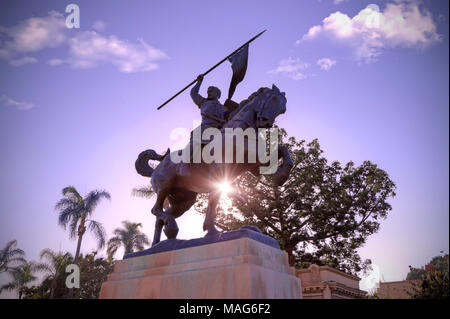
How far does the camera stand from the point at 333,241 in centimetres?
1908

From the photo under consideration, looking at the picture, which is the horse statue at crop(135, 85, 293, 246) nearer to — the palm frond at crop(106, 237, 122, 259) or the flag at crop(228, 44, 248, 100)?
the flag at crop(228, 44, 248, 100)

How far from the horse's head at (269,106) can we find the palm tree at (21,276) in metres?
27.2

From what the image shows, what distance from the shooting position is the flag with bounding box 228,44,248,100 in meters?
5.77

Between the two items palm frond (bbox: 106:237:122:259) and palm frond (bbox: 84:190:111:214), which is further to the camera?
palm frond (bbox: 106:237:122:259)

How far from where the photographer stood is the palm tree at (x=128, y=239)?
31.0 metres

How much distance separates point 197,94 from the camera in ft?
20.2

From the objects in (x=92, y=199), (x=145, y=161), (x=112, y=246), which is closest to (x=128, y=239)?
(x=112, y=246)

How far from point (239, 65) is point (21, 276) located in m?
33.1

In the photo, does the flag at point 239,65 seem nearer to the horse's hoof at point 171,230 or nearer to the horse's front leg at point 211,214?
the horse's front leg at point 211,214

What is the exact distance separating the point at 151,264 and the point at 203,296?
124 centimetres

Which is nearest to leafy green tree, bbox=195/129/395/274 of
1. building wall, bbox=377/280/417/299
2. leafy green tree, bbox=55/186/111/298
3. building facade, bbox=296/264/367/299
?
building facade, bbox=296/264/367/299

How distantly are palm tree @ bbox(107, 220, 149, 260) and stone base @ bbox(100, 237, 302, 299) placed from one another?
27.3 meters

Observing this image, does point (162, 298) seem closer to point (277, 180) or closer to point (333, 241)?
point (277, 180)
